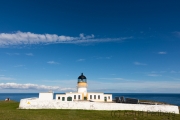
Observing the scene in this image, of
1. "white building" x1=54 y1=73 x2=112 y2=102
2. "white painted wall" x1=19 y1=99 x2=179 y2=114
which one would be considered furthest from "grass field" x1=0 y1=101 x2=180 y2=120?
"white building" x1=54 y1=73 x2=112 y2=102

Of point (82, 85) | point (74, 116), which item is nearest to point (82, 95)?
point (82, 85)

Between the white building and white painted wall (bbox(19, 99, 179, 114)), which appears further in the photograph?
the white building

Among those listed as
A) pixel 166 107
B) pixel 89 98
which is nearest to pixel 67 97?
pixel 89 98

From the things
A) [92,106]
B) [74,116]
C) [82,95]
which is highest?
[82,95]

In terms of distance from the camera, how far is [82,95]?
39.5 m

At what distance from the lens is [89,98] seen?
3975 cm

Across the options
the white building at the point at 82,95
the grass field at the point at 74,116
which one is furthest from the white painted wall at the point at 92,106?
the white building at the point at 82,95

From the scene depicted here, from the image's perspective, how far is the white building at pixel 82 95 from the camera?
3801cm

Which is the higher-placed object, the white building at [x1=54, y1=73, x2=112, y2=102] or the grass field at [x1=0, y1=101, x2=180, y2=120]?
the white building at [x1=54, y1=73, x2=112, y2=102]

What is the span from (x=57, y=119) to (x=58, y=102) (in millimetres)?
9756

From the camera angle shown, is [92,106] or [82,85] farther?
[82,85]

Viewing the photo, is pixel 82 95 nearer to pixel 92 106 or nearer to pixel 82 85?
pixel 82 85

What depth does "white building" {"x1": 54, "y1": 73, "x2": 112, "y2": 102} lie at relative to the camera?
3801cm

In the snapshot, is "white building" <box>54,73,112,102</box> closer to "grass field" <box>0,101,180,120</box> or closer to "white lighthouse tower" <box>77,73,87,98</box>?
"white lighthouse tower" <box>77,73,87,98</box>
